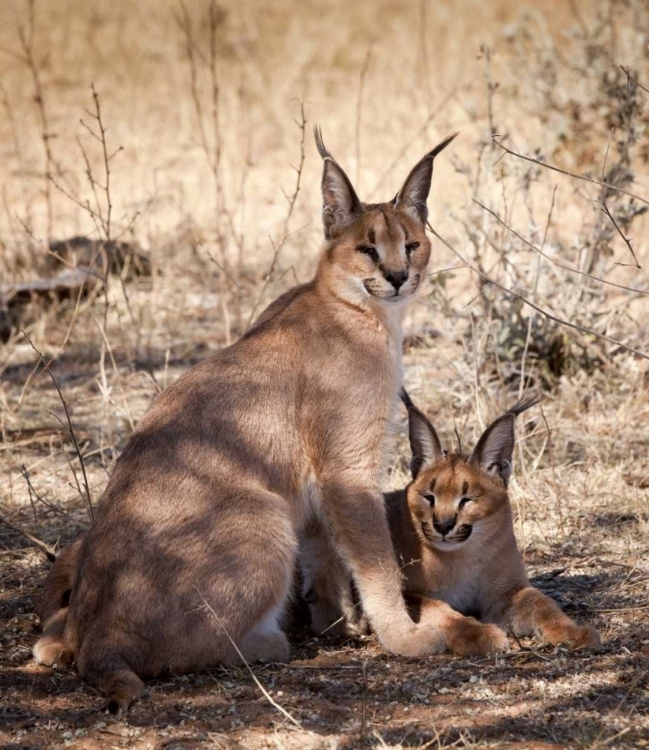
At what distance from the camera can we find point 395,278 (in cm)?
471

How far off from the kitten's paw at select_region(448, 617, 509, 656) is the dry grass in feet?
0.23

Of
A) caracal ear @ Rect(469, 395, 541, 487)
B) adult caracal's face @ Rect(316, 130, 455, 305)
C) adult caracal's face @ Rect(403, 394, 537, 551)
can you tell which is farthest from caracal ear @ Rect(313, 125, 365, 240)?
caracal ear @ Rect(469, 395, 541, 487)

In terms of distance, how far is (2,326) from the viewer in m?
8.92

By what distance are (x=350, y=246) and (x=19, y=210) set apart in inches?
303

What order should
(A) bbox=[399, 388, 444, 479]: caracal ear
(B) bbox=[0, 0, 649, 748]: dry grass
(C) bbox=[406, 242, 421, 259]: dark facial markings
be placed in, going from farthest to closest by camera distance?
(C) bbox=[406, 242, 421, 259]: dark facial markings < (A) bbox=[399, 388, 444, 479]: caracal ear < (B) bbox=[0, 0, 649, 748]: dry grass

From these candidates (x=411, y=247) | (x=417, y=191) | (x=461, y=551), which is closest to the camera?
(x=461, y=551)

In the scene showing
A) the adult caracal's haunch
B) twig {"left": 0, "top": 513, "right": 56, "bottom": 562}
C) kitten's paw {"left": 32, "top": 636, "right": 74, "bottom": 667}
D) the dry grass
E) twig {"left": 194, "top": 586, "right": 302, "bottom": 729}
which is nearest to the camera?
twig {"left": 194, "top": 586, "right": 302, "bottom": 729}

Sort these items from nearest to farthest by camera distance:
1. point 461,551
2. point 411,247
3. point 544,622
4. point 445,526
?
point 544,622 < point 445,526 < point 461,551 < point 411,247

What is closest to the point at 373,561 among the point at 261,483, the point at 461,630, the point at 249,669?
the point at 461,630

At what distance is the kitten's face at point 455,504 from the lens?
4.49 meters

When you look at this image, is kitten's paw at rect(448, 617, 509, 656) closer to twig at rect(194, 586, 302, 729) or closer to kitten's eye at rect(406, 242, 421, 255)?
twig at rect(194, 586, 302, 729)

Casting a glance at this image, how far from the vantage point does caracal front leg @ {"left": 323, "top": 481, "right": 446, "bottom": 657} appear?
14.6 feet

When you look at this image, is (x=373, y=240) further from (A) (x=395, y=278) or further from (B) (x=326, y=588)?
(B) (x=326, y=588)

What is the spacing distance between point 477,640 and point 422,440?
85 centimetres
